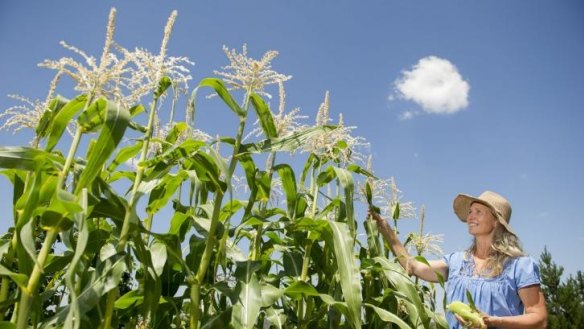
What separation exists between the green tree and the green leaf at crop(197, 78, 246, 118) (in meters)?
11.5

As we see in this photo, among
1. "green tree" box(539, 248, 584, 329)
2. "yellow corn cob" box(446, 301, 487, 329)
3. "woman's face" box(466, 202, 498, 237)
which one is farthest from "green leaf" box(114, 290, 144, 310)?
"green tree" box(539, 248, 584, 329)

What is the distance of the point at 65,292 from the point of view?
220cm

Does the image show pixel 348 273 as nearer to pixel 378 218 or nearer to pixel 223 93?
pixel 223 93

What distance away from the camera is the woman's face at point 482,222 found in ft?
10.5

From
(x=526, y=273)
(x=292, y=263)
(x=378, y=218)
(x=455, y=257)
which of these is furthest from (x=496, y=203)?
(x=292, y=263)

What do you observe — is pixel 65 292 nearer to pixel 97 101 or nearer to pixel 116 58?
pixel 97 101

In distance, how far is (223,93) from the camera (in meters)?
1.91

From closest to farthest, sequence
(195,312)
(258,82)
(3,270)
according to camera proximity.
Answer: (3,270) < (195,312) < (258,82)

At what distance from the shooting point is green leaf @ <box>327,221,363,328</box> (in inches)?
71.6

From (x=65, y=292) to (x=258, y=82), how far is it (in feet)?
4.66

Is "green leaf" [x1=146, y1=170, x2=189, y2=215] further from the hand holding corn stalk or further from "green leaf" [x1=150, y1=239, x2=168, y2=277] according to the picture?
the hand holding corn stalk

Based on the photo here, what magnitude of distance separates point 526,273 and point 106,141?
2.58 m

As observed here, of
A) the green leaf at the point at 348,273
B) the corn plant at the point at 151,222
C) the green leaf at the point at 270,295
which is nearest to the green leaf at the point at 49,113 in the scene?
the corn plant at the point at 151,222

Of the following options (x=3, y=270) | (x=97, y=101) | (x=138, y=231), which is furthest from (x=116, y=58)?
(x=3, y=270)
